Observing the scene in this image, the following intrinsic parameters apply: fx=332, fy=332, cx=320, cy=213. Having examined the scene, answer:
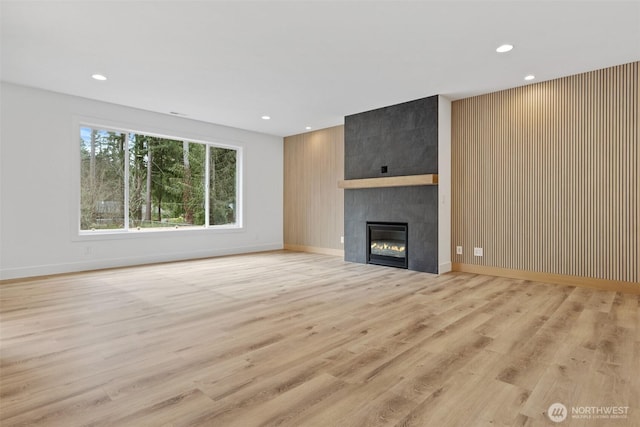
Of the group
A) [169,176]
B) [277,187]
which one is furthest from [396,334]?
[277,187]

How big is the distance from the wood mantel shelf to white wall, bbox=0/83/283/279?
3279 mm

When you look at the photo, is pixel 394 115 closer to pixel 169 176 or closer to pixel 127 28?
pixel 127 28

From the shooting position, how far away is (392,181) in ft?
17.1

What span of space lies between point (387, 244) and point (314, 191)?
2295 millimetres

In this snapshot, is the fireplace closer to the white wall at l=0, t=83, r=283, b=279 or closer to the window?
the window

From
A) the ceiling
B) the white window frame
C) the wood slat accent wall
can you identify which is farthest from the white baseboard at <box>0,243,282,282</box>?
the wood slat accent wall

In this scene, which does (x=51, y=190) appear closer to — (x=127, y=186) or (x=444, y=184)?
(x=127, y=186)

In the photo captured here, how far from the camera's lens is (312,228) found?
729 cm

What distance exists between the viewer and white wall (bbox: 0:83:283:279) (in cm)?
443

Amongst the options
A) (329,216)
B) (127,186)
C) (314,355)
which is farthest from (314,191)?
(314,355)

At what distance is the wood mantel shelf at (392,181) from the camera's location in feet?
15.8

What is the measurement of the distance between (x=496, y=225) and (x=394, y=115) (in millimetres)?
2290

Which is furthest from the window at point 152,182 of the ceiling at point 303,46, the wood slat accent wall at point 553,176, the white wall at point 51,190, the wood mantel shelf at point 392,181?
the wood slat accent wall at point 553,176

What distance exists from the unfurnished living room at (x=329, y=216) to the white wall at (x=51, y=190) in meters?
0.03
